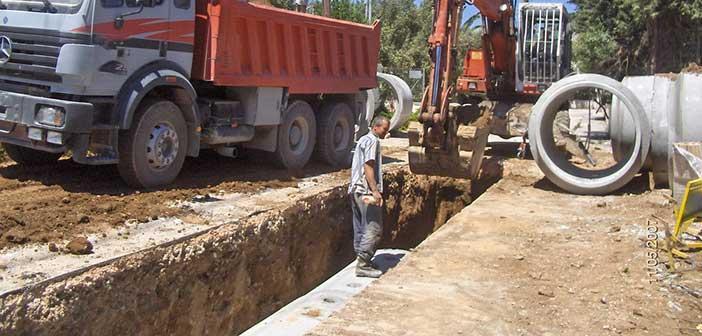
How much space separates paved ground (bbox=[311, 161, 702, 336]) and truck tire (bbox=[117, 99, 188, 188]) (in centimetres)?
327

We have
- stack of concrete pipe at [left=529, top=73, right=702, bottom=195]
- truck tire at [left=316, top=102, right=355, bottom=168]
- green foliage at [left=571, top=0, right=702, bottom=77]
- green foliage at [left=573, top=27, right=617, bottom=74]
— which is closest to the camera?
stack of concrete pipe at [left=529, top=73, right=702, bottom=195]

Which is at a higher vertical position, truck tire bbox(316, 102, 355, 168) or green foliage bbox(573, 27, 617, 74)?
green foliage bbox(573, 27, 617, 74)

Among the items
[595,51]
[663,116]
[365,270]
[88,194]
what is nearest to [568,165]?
[663,116]

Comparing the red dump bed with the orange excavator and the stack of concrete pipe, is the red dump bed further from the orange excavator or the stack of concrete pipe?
the stack of concrete pipe

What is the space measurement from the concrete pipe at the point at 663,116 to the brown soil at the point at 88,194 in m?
4.94

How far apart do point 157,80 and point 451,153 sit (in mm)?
4208

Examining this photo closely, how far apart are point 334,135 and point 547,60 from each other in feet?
19.0

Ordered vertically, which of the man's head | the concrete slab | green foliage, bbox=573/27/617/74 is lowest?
the concrete slab

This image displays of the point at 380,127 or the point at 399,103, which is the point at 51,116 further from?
the point at 399,103

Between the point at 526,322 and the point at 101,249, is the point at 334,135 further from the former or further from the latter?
the point at 526,322

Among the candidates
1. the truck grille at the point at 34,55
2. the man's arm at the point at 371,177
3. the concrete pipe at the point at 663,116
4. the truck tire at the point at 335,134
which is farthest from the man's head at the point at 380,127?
the concrete pipe at the point at 663,116

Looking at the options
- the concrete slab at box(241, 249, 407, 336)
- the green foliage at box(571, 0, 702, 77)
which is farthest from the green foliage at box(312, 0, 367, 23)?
the concrete slab at box(241, 249, 407, 336)

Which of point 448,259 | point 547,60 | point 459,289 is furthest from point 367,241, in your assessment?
point 547,60

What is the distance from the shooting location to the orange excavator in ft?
31.9
